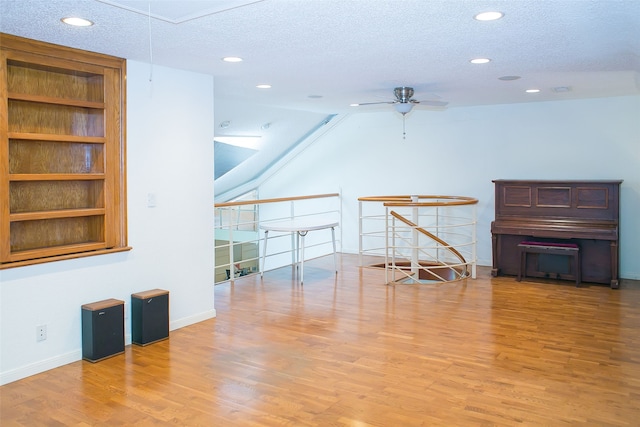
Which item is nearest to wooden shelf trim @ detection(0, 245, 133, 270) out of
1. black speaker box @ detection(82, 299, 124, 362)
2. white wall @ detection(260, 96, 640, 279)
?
black speaker box @ detection(82, 299, 124, 362)

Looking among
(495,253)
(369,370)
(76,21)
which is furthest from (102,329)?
(495,253)

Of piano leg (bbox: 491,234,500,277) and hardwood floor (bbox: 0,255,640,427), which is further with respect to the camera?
piano leg (bbox: 491,234,500,277)

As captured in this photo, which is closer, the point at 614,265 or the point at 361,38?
the point at 361,38

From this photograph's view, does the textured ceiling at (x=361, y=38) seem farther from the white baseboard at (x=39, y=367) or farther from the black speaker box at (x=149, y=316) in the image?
the white baseboard at (x=39, y=367)

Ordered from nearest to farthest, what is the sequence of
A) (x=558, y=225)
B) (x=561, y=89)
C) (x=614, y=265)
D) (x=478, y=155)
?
(x=561, y=89)
(x=614, y=265)
(x=558, y=225)
(x=478, y=155)

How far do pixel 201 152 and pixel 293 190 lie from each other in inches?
169

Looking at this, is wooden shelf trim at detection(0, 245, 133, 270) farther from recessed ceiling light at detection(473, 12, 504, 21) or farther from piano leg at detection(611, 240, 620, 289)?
piano leg at detection(611, 240, 620, 289)

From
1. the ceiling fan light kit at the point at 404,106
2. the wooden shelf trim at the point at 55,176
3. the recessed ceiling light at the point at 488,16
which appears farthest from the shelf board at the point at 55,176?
the ceiling fan light kit at the point at 404,106

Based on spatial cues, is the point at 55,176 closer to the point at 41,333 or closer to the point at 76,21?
the point at 41,333

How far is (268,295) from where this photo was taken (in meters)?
5.98

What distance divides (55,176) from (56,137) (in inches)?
10.9

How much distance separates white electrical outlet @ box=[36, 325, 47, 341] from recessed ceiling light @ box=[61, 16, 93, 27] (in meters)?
2.01

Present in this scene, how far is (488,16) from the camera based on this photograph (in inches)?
121

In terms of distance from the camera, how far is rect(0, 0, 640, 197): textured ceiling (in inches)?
115
